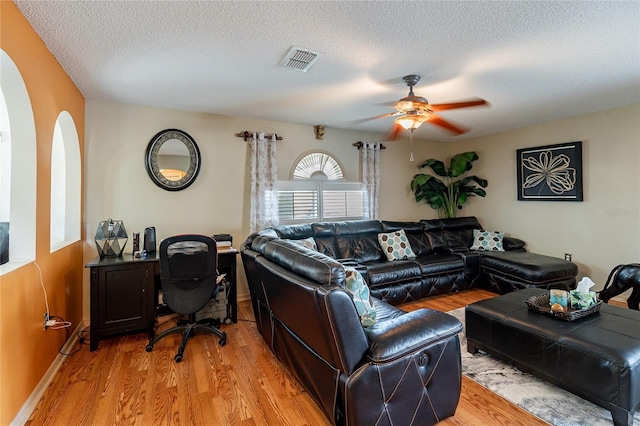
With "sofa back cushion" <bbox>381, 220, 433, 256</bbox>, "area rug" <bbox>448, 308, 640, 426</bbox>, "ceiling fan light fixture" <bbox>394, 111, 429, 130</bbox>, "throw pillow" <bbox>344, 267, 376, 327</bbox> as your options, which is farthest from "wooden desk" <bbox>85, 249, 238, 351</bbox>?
"sofa back cushion" <bbox>381, 220, 433, 256</bbox>

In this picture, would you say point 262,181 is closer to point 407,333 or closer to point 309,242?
point 309,242

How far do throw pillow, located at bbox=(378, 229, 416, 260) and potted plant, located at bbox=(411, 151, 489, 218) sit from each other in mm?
1404

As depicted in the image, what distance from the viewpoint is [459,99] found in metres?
3.42

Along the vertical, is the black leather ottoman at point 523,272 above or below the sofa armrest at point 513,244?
below

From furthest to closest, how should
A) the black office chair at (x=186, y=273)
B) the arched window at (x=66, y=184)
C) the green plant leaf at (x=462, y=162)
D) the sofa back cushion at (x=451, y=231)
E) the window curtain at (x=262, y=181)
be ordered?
the green plant leaf at (x=462, y=162)
the sofa back cushion at (x=451, y=231)
the window curtain at (x=262, y=181)
the arched window at (x=66, y=184)
the black office chair at (x=186, y=273)

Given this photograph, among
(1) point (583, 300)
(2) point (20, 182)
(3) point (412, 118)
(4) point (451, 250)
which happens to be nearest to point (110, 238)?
(2) point (20, 182)

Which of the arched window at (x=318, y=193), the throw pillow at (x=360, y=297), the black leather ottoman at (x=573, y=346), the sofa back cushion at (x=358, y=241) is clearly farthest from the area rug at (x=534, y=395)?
the arched window at (x=318, y=193)

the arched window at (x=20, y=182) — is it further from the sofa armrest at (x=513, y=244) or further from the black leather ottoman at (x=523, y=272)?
the sofa armrest at (x=513, y=244)

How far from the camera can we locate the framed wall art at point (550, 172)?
427 centimetres

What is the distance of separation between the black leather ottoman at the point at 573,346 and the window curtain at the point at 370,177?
267 centimetres

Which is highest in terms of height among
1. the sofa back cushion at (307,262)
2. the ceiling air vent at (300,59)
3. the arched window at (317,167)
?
the ceiling air vent at (300,59)

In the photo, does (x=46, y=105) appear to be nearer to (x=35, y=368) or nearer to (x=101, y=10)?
(x=101, y=10)

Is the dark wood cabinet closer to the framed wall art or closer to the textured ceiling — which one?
the textured ceiling

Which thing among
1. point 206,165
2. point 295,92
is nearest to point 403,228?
point 295,92
